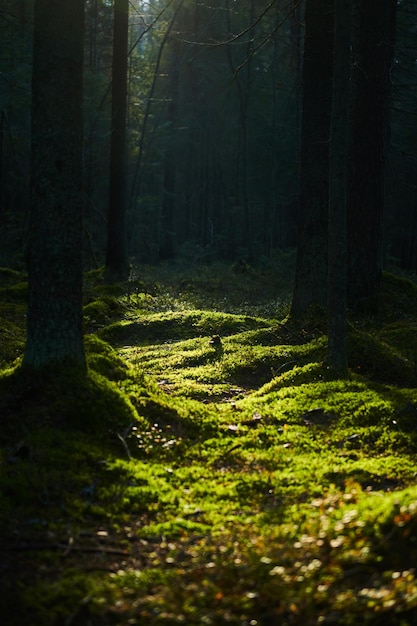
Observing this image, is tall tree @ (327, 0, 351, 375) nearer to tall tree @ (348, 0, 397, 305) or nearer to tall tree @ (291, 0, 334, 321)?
tall tree @ (291, 0, 334, 321)

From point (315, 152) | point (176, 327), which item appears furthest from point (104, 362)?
point (315, 152)

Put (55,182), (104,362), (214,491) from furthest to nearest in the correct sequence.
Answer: (104,362) → (55,182) → (214,491)

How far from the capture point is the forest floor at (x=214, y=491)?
3.17 m

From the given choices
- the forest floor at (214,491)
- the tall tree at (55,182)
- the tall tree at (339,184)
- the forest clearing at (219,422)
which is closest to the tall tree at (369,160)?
the forest clearing at (219,422)

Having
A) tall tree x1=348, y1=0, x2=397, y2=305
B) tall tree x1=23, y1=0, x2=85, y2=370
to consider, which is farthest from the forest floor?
tall tree x1=348, y1=0, x2=397, y2=305

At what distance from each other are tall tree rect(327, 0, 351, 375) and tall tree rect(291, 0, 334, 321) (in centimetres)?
369

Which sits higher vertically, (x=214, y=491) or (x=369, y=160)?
(x=369, y=160)

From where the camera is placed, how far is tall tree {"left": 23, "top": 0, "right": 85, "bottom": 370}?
581 cm

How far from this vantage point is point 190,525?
436 centimetres

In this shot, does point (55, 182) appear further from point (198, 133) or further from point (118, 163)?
point (198, 133)

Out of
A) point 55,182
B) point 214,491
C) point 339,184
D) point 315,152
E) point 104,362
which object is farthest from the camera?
point 315,152

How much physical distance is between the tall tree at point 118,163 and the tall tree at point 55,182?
539 inches

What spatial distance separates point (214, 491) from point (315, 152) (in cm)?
815

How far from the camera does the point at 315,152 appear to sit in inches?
459
